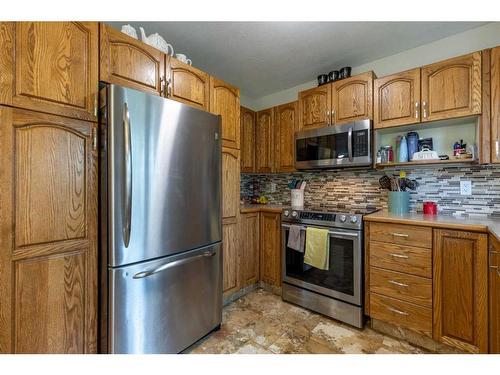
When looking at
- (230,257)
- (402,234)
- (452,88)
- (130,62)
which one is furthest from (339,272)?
(130,62)

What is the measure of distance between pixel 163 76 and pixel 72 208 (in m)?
1.04

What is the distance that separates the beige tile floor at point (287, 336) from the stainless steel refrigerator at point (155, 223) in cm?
17

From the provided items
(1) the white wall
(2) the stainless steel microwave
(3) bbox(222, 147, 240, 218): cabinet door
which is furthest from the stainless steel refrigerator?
(1) the white wall

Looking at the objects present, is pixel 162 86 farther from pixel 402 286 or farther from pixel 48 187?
pixel 402 286

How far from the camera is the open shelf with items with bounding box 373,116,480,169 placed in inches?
Result: 69.3

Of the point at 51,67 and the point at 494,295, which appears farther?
the point at 494,295

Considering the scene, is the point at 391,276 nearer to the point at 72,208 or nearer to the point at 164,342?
the point at 164,342

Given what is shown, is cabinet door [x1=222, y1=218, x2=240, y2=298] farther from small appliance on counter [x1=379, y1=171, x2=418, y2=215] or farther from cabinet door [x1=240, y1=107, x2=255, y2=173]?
small appliance on counter [x1=379, y1=171, x2=418, y2=215]

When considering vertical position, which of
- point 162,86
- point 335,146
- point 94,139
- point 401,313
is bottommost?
point 401,313

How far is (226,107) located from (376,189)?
1.70 metres

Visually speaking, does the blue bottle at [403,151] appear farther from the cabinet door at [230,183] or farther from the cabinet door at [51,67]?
the cabinet door at [51,67]

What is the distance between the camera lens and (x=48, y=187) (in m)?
1.13

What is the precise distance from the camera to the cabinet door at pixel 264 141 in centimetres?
289
